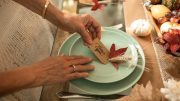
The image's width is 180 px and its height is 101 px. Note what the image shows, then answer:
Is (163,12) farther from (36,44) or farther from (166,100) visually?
(36,44)

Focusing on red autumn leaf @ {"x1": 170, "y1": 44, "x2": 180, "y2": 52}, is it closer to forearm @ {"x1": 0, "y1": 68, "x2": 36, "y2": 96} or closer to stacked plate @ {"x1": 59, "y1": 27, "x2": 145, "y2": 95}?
stacked plate @ {"x1": 59, "y1": 27, "x2": 145, "y2": 95}

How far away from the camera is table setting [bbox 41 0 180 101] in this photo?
74 cm

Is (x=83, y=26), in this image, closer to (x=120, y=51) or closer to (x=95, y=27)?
(x=95, y=27)

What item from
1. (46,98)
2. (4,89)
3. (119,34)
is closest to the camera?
(4,89)

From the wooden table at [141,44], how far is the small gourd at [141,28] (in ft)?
0.07

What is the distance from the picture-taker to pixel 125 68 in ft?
2.53

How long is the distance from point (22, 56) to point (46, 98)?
156mm

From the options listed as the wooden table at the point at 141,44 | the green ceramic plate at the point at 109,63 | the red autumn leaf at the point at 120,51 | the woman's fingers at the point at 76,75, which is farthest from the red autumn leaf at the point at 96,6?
the woman's fingers at the point at 76,75

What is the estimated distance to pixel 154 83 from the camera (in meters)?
0.79

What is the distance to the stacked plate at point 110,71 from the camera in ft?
2.44

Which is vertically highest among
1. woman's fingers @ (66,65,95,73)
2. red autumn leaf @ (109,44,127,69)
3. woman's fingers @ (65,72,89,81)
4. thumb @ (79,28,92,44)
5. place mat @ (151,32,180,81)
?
thumb @ (79,28,92,44)

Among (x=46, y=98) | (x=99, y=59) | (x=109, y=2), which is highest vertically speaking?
(x=109, y=2)

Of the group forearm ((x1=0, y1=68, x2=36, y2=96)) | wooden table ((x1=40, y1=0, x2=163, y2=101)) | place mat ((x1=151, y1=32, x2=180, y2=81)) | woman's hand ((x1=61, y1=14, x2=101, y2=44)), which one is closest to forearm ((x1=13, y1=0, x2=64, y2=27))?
woman's hand ((x1=61, y1=14, x2=101, y2=44))

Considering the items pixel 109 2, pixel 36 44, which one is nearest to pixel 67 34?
pixel 36 44
